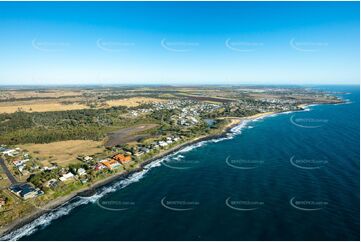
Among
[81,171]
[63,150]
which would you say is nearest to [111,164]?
[81,171]

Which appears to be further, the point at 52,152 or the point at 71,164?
the point at 52,152

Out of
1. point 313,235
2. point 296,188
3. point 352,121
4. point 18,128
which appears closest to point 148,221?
point 313,235

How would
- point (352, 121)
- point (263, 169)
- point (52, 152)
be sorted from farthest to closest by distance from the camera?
point (352, 121) → point (52, 152) → point (263, 169)

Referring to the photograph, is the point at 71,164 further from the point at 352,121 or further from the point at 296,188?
the point at 352,121

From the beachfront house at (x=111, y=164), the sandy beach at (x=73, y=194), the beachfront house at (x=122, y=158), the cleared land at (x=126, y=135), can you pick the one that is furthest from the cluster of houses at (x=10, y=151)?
the sandy beach at (x=73, y=194)

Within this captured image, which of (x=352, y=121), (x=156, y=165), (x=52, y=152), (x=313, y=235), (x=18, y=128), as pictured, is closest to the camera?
(x=313, y=235)

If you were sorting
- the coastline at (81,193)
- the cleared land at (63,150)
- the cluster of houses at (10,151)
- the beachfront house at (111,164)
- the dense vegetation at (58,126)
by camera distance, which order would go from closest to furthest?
the coastline at (81,193), the beachfront house at (111,164), the cleared land at (63,150), the cluster of houses at (10,151), the dense vegetation at (58,126)

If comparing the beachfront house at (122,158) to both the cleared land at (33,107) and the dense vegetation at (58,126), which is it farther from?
the cleared land at (33,107)
